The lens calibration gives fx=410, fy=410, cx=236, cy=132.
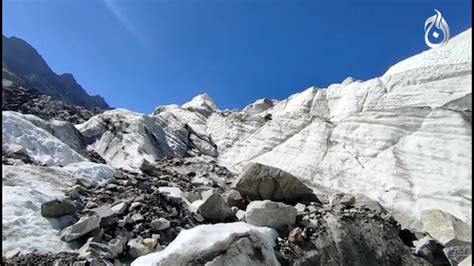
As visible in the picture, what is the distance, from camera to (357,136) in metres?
17.0

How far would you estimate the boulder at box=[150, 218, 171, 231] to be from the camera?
8336mm

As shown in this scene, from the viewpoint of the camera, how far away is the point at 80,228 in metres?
7.38

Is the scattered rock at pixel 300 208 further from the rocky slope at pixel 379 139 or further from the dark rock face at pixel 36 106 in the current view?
the dark rock face at pixel 36 106

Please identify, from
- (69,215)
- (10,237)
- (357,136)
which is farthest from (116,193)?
(357,136)

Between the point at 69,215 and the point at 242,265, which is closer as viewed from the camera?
the point at 242,265

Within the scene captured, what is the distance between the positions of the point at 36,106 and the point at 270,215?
16751 millimetres

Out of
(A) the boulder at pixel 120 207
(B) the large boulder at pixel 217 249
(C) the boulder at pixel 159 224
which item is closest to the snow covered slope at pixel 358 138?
(A) the boulder at pixel 120 207

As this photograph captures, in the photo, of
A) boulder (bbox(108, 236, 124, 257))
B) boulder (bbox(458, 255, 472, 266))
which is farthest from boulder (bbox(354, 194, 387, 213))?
boulder (bbox(108, 236, 124, 257))

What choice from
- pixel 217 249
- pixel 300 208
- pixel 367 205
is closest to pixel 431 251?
pixel 367 205

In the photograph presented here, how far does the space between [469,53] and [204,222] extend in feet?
44.4

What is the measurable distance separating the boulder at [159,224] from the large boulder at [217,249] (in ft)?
3.35

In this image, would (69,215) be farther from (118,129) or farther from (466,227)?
(118,129)

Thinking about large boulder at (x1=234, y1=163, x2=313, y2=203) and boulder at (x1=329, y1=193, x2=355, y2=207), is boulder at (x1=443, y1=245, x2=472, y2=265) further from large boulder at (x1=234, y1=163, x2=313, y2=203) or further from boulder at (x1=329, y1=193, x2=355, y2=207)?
large boulder at (x1=234, y1=163, x2=313, y2=203)

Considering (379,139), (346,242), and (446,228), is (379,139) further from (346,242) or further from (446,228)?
(346,242)
